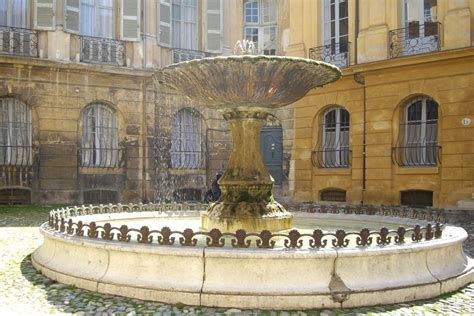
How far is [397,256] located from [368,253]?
39 centimetres

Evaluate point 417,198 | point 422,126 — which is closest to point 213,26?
point 422,126

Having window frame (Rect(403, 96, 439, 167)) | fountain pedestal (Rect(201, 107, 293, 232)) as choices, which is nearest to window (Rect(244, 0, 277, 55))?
window frame (Rect(403, 96, 439, 167))

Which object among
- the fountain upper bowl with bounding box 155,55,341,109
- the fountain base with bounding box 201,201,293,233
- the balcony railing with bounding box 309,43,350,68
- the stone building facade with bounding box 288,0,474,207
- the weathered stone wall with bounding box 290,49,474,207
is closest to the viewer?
the fountain upper bowl with bounding box 155,55,341,109

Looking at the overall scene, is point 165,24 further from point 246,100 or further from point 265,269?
point 265,269

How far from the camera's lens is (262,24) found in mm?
23094

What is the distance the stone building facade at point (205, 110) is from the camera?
1614 cm

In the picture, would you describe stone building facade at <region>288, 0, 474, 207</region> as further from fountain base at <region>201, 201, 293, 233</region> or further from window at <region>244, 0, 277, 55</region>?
fountain base at <region>201, 201, 293, 233</region>

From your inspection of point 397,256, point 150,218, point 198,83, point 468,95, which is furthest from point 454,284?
point 468,95

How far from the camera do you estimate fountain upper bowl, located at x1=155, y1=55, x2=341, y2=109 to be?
713cm

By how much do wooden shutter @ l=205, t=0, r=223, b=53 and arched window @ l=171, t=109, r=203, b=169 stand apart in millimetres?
2977

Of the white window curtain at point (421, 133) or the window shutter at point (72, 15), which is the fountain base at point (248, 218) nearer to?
the white window curtain at point (421, 133)

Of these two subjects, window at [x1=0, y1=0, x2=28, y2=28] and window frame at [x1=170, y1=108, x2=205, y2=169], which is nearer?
window at [x1=0, y1=0, x2=28, y2=28]

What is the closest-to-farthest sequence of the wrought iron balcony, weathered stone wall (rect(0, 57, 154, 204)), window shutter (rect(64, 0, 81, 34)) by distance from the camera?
weathered stone wall (rect(0, 57, 154, 204)), window shutter (rect(64, 0, 81, 34)), the wrought iron balcony

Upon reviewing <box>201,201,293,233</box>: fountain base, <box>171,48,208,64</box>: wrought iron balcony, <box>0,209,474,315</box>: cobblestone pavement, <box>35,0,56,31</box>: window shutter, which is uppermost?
<box>35,0,56,31</box>: window shutter
